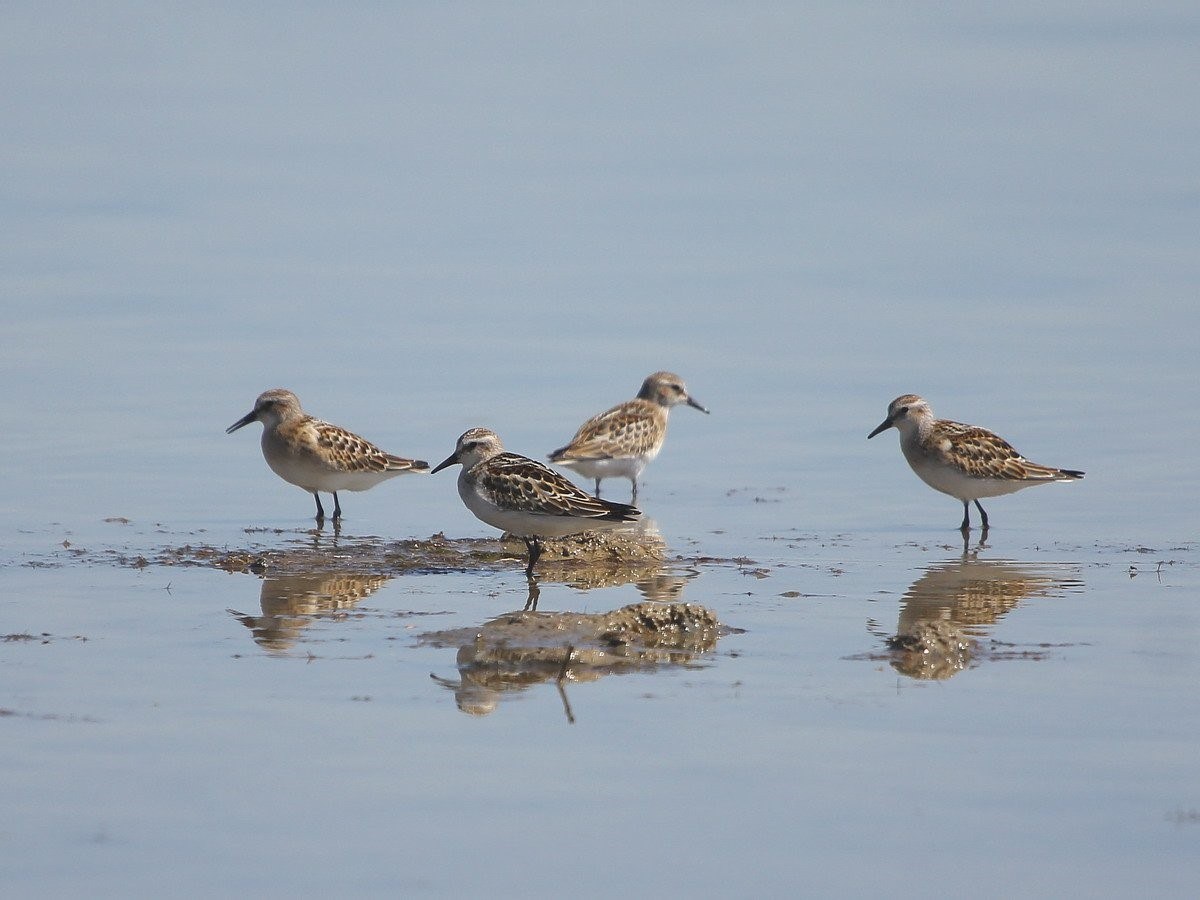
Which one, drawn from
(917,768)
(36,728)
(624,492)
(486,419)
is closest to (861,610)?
(917,768)

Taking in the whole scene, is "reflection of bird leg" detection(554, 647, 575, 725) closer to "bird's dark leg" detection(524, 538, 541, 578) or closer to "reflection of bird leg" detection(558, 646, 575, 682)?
"reflection of bird leg" detection(558, 646, 575, 682)

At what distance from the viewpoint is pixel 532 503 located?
12211mm

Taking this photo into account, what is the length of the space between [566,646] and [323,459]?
20.5ft

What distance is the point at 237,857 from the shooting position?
267 inches

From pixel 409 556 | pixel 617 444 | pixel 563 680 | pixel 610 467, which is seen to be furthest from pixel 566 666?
pixel 617 444

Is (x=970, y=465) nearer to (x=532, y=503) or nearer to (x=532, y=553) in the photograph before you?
(x=532, y=553)

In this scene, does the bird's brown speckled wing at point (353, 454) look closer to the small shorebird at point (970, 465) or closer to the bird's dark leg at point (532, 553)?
the bird's dark leg at point (532, 553)

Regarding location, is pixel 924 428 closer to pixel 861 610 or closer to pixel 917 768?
pixel 861 610

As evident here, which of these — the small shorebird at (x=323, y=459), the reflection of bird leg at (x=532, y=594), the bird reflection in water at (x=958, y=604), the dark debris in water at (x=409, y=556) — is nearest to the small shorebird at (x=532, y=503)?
the reflection of bird leg at (x=532, y=594)

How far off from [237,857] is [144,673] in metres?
2.66

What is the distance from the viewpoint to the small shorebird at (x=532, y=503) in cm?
1217

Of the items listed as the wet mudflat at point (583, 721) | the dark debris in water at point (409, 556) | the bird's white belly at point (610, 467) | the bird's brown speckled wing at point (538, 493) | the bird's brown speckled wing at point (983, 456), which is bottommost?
the wet mudflat at point (583, 721)

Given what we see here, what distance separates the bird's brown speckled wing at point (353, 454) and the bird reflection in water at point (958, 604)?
4.78m

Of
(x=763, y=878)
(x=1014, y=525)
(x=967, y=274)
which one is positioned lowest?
(x=763, y=878)
